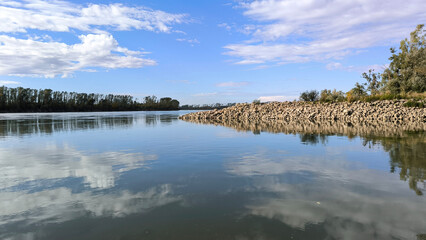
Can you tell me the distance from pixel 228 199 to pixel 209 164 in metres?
2.68

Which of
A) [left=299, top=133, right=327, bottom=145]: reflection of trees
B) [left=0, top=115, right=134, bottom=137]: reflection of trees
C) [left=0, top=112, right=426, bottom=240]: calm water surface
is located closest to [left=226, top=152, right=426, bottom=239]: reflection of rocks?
[left=0, top=112, right=426, bottom=240]: calm water surface

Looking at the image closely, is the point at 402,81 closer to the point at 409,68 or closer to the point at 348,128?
the point at 409,68

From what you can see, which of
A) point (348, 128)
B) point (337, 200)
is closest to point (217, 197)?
point (337, 200)

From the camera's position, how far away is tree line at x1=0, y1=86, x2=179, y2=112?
98750 mm

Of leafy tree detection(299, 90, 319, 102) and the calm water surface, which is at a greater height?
leafy tree detection(299, 90, 319, 102)

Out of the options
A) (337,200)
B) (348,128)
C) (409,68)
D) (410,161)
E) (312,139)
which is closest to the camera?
(337,200)

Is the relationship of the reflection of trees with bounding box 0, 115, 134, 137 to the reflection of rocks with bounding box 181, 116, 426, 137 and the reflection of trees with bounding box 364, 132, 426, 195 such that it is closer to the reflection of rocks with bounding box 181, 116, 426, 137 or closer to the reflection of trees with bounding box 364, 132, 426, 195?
the reflection of rocks with bounding box 181, 116, 426, 137

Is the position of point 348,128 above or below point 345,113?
below

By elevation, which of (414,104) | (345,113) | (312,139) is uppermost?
(414,104)

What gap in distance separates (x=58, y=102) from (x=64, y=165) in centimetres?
11806

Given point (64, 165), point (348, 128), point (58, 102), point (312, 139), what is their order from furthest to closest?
point (58, 102) < point (348, 128) < point (312, 139) < point (64, 165)

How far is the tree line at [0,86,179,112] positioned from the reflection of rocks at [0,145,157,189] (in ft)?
360

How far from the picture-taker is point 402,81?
3594 centimetres

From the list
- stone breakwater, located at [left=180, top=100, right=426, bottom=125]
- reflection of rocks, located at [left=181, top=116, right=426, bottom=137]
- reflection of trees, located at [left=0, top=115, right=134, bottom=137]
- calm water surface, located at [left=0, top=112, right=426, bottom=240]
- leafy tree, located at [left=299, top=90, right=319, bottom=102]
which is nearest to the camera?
calm water surface, located at [left=0, top=112, right=426, bottom=240]
